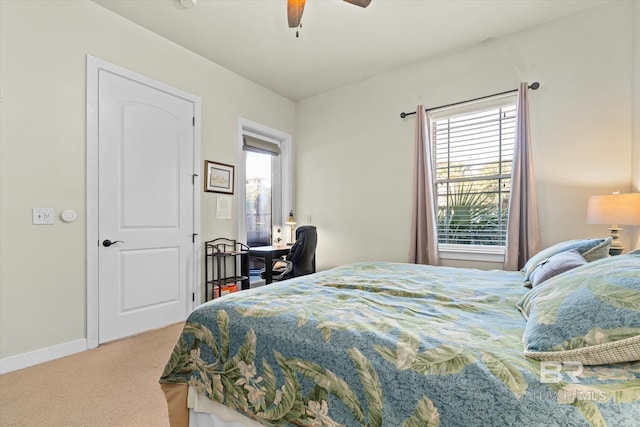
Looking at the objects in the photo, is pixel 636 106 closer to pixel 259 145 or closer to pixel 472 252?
pixel 472 252

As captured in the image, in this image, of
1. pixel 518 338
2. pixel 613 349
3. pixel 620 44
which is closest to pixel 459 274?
pixel 518 338

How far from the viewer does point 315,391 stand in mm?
986

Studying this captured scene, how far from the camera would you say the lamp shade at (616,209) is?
2107mm

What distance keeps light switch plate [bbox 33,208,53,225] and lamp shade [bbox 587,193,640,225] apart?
418 cm

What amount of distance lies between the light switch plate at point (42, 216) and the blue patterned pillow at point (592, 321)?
3121 mm

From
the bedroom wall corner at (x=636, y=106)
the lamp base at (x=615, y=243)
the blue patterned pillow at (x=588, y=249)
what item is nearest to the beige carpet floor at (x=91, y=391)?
the blue patterned pillow at (x=588, y=249)

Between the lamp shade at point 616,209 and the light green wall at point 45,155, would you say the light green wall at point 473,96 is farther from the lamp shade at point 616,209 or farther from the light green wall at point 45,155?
the light green wall at point 45,155

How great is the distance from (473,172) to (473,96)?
81cm

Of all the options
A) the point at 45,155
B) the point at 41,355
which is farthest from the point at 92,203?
the point at 41,355

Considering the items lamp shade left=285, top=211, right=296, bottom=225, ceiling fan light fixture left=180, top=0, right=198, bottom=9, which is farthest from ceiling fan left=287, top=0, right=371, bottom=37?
lamp shade left=285, top=211, right=296, bottom=225

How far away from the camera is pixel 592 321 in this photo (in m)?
0.81

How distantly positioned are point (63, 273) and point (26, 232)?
406mm

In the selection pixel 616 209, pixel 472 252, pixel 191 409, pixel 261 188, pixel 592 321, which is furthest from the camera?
pixel 261 188

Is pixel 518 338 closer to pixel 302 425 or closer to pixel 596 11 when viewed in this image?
pixel 302 425
